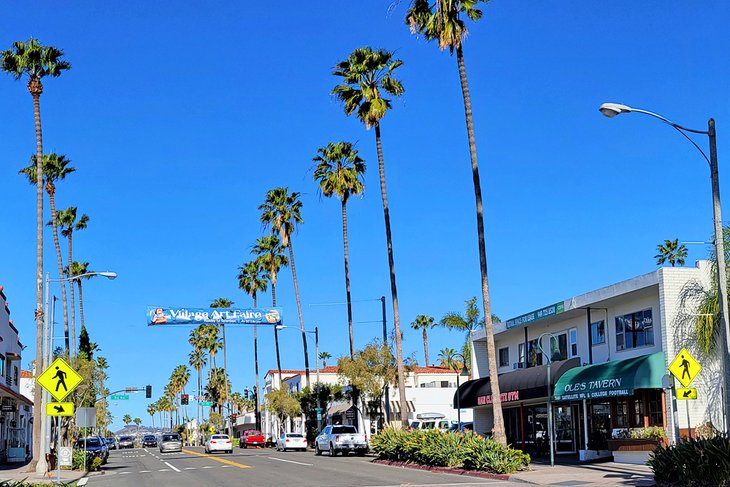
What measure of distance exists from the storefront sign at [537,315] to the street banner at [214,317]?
60.0 ft

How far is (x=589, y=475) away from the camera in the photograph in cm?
2558

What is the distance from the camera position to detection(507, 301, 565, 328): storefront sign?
36.3 metres

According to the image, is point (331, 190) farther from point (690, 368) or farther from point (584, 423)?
point (690, 368)

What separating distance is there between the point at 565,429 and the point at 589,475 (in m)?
13.8

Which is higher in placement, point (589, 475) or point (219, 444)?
point (589, 475)

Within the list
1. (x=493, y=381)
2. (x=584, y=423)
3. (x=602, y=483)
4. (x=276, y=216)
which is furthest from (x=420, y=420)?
(x=602, y=483)

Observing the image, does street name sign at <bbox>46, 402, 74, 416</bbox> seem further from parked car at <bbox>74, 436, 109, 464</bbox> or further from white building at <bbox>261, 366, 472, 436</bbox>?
white building at <bbox>261, 366, 472, 436</bbox>

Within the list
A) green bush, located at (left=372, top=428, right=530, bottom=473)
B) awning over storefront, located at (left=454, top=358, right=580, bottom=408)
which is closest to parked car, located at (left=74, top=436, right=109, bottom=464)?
green bush, located at (left=372, top=428, right=530, bottom=473)

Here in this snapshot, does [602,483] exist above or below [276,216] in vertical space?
below

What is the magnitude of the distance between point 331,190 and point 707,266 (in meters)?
27.8

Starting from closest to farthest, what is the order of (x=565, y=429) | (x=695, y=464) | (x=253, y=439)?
(x=695, y=464), (x=565, y=429), (x=253, y=439)

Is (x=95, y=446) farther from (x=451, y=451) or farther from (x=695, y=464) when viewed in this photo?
(x=695, y=464)

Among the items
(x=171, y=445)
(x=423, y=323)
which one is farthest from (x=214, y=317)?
(x=423, y=323)

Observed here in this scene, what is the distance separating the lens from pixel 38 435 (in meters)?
37.7
